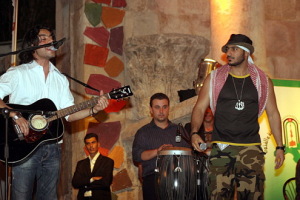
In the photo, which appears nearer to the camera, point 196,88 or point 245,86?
point 245,86

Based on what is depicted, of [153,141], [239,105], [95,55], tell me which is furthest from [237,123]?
[95,55]

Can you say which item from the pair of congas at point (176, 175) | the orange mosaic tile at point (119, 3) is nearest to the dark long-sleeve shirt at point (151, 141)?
the pair of congas at point (176, 175)

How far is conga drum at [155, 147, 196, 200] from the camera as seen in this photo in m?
6.17

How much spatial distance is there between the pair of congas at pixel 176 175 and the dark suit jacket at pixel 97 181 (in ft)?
4.81

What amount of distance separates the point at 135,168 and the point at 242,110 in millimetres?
4184

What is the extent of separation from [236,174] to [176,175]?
50.2 inches

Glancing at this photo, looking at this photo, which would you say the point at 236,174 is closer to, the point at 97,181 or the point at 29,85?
the point at 29,85

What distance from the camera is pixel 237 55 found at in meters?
5.25

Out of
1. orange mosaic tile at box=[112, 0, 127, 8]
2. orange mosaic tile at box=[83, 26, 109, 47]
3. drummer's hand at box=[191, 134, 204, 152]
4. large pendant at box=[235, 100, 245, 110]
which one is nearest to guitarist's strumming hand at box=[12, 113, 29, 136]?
drummer's hand at box=[191, 134, 204, 152]

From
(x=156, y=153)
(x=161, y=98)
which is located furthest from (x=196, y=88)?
(x=156, y=153)

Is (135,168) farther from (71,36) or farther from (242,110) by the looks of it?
(242,110)

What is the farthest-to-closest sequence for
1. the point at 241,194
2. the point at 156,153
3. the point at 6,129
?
1. the point at 156,153
2. the point at 241,194
3. the point at 6,129

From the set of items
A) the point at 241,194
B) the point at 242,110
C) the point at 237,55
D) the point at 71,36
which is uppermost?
the point at 71,36

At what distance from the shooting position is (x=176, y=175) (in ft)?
20.3
